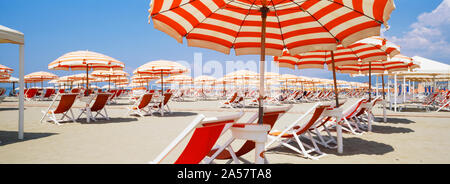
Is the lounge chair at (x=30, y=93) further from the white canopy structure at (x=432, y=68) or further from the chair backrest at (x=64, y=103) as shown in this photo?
the white canopy structure at (x=432, y=68)

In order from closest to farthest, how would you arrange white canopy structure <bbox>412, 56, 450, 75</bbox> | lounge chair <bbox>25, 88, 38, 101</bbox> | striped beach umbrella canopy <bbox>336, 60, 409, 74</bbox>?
striped beach umbrella canopy <bbox>336, 60, 409, 74</bbox> < white canopy structure <bbox>412, 56, 450, 75</bbox> < lounge chair <bbox>25, 88, 38, 101</bbox>

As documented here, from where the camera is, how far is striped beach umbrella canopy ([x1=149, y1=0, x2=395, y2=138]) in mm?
2615

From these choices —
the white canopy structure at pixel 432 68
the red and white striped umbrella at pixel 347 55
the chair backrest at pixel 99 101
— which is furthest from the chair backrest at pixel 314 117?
the white canopy structure at pixel 432 68

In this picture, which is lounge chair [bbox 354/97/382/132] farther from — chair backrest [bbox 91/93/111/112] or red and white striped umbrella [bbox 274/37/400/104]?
chair backrest [bbox 91/93/111/112]

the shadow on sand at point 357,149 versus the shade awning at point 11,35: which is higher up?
the shade awning at point 11,35

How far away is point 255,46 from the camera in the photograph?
3.60 meters

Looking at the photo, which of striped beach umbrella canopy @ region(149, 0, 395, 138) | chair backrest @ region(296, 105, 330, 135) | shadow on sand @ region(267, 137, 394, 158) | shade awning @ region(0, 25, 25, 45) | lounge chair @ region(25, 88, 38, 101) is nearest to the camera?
striped beach umbrella canopy @ region(149, 0, 395, 138)

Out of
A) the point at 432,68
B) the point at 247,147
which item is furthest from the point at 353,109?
the point at 432,68

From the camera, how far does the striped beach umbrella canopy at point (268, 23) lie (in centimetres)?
262

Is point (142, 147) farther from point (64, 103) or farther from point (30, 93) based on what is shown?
point (30, 93)

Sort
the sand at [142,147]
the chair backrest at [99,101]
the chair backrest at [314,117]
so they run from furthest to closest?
the chair backrest at [99,101]
the chair backrest at [314,117]
the sand at [142,147]

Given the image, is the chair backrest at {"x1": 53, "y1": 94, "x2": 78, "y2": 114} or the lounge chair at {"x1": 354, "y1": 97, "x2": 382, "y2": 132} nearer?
the lounge chair at {"x1": 354, "y1": 97, "x2": 382, "y2": 132}

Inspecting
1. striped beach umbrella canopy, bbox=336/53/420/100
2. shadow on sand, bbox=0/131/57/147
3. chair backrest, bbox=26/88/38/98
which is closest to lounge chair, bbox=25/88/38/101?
chair backrest, bbox=26/88/38/98
